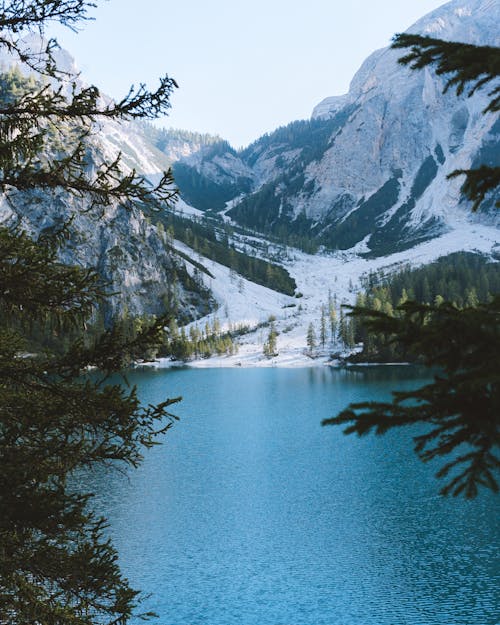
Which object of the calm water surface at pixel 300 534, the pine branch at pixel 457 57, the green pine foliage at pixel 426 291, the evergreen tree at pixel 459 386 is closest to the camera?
the evergreen tree at pixel 459 386

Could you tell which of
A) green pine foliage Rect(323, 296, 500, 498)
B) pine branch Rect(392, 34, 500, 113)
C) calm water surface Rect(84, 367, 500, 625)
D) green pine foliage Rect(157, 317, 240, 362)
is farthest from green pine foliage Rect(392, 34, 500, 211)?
green pine foliage Rect(157, 317, 240, 362)

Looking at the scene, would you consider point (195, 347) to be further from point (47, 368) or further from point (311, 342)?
point (47, 368)

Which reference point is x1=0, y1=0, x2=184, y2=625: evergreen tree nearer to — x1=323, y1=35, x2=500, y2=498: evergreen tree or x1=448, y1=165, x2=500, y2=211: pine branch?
x1=323, y1=35, x2=500, y2=498: evergreen tree

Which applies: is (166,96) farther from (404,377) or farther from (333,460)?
(404,377)

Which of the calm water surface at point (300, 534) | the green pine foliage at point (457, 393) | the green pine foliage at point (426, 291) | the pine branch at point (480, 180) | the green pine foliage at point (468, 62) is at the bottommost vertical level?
the calm water surface at point (300, 534)

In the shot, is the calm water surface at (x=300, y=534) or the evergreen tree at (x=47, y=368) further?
the calm water surface at (x=300, y=534)

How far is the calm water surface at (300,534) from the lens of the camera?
101 ft

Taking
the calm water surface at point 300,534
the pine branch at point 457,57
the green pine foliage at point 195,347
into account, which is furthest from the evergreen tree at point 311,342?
the pine branch at point 457,57

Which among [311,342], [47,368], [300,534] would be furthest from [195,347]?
[47,368]

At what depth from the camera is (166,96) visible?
9.67 meters

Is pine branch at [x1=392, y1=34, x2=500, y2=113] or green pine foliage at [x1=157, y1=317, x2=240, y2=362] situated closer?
pine branch at [x1=392, y1=34, x2=500, y2=113]

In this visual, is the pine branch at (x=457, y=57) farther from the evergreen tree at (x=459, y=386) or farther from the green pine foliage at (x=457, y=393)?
the green pine foliage at (x=457, y=393)

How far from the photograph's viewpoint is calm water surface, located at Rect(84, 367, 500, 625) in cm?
3069

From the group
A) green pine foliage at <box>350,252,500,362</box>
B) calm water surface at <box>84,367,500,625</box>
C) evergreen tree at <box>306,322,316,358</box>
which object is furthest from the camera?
evergreen tree at <box>306,322,316,358</box>
